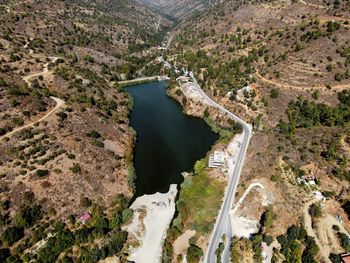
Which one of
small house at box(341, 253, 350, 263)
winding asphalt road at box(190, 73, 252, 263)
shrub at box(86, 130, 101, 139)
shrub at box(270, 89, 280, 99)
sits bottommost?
shrub at box(86, 130, 101, 139)

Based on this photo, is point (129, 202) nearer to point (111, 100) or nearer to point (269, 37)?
point (111, 100)

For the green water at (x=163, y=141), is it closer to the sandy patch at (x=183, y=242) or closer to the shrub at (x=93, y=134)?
the shrub at (x=93, y=134)

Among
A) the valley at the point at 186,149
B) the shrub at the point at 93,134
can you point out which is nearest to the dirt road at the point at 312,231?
the valley at the point at 186,149

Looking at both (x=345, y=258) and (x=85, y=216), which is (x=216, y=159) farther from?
(x=345, y=258)

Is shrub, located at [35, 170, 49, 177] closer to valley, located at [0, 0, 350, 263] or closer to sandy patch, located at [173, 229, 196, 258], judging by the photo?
valley, located at [0, 0, 350, 263]

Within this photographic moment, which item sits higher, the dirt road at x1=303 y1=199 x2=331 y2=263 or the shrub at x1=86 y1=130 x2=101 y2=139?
the dirt road at x1=303 y1=199 x2=331 y2=263

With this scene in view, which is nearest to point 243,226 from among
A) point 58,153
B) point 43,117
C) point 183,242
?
point 183,242

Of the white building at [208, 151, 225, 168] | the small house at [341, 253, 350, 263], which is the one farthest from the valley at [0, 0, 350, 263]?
the small house at [341, 253, 350, 263]
